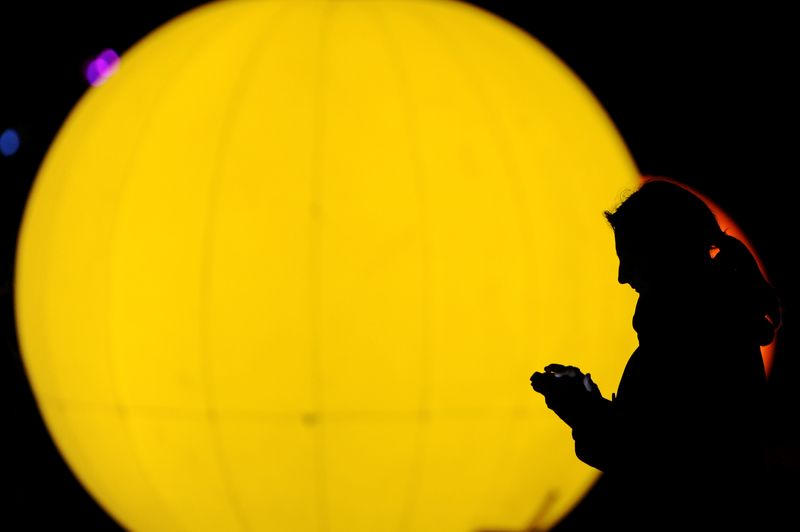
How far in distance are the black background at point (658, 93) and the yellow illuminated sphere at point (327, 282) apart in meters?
1.71

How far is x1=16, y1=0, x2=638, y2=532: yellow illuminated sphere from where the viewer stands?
1673 millimetres

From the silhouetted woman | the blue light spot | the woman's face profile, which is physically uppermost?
the blue light spot

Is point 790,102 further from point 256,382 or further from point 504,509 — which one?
point 256,382

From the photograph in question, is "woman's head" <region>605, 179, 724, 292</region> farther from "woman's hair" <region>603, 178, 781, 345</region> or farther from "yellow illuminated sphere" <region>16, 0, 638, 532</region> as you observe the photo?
"yellow illuminated sphere" <region>16, 0, 638, 532</region>

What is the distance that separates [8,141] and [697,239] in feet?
11.7

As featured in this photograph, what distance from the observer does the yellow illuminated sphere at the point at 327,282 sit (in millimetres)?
1673

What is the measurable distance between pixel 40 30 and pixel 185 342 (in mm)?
2779

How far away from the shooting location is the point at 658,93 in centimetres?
433

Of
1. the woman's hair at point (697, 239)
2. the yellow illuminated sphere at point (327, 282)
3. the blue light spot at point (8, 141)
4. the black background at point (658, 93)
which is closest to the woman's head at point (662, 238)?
the woman's hair at point (697, 239)

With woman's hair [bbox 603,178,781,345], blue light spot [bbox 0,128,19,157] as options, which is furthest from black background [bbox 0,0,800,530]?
woman's hair [bbox 603,178,781,345]

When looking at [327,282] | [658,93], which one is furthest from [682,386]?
[658,93]

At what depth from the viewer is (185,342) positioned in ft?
5.57

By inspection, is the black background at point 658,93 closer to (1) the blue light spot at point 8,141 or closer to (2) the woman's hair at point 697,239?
(1) the blue light spot at point 8,141

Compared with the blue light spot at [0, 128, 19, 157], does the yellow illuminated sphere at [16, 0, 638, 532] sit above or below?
below
